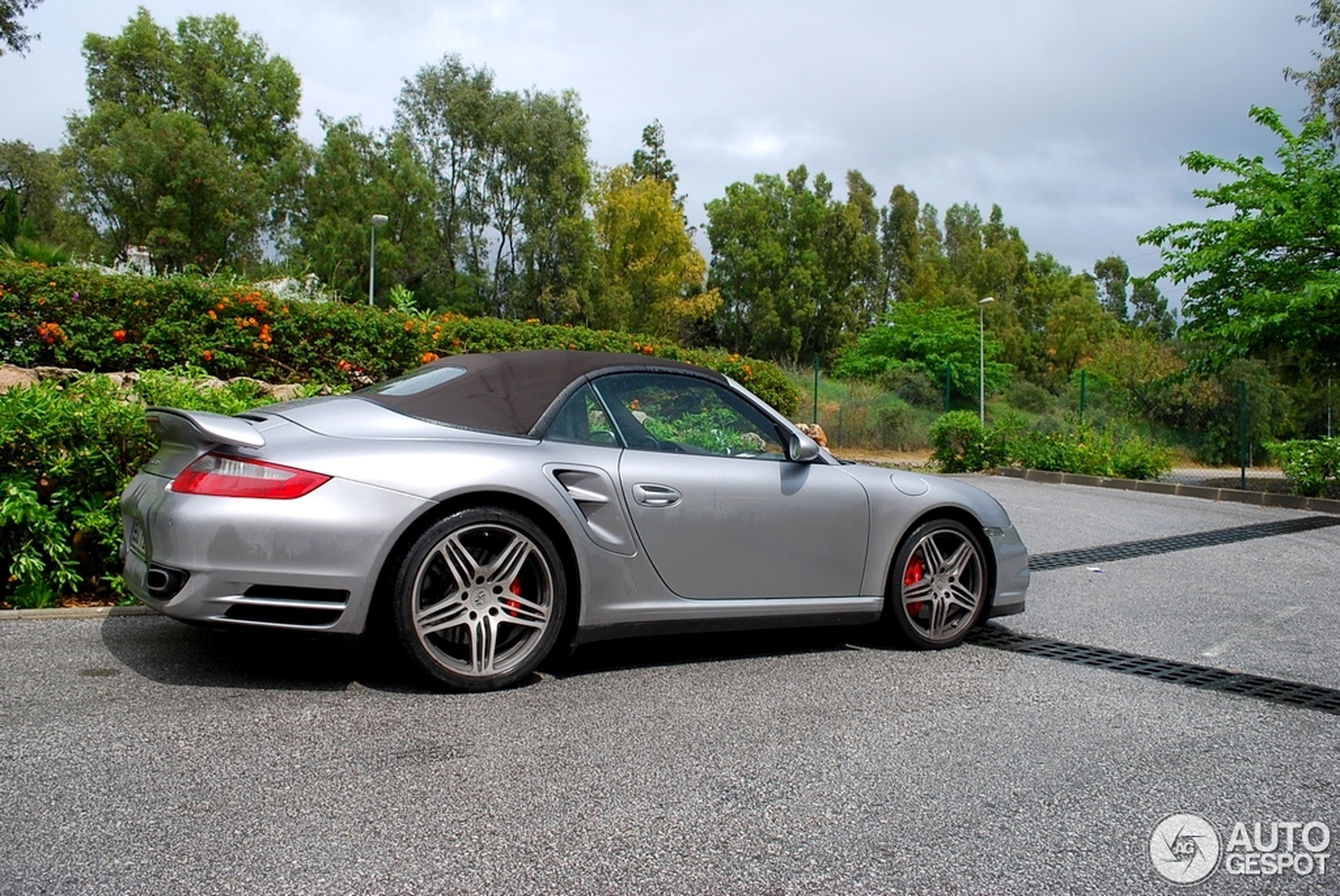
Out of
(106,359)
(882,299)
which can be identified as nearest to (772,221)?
(882,299)

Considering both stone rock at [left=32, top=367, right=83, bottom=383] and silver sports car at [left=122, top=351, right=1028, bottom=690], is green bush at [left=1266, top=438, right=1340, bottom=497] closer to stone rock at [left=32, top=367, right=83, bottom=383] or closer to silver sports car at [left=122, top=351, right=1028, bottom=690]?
silver sports car at [left=122, top=351, right=1028, bottom=690]

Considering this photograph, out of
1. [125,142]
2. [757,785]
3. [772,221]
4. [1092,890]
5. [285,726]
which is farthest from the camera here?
[772,221]

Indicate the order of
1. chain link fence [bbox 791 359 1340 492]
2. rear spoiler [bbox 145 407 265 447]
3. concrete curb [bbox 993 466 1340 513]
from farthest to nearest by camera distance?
1. chain link fence [bbox 791 359 1340 492]
2. concrete curb [bbox 993 466 1340 513]
3. rear spoiler [bbox 145 407 265 447]

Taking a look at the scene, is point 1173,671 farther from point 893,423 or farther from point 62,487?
point 893,423

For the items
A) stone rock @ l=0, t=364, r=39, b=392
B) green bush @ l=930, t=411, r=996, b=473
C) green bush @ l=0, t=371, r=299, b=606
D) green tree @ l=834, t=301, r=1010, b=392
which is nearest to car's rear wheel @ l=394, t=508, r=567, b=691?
green bush @ l=0, t=371, r=299, b=606

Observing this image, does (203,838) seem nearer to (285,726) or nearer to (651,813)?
(285,726)

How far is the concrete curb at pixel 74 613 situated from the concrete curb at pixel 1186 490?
567 inches

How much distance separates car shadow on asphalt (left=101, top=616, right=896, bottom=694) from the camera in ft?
12.7

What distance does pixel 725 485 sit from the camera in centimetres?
443

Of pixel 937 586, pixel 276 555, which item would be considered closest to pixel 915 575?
pixel 937 586

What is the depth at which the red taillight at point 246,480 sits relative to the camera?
363cm

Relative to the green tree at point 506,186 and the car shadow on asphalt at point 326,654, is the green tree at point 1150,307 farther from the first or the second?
the car shadow on asphalt at point 326,654

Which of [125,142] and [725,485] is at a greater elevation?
[125,142]

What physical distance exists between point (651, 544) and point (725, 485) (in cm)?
46
